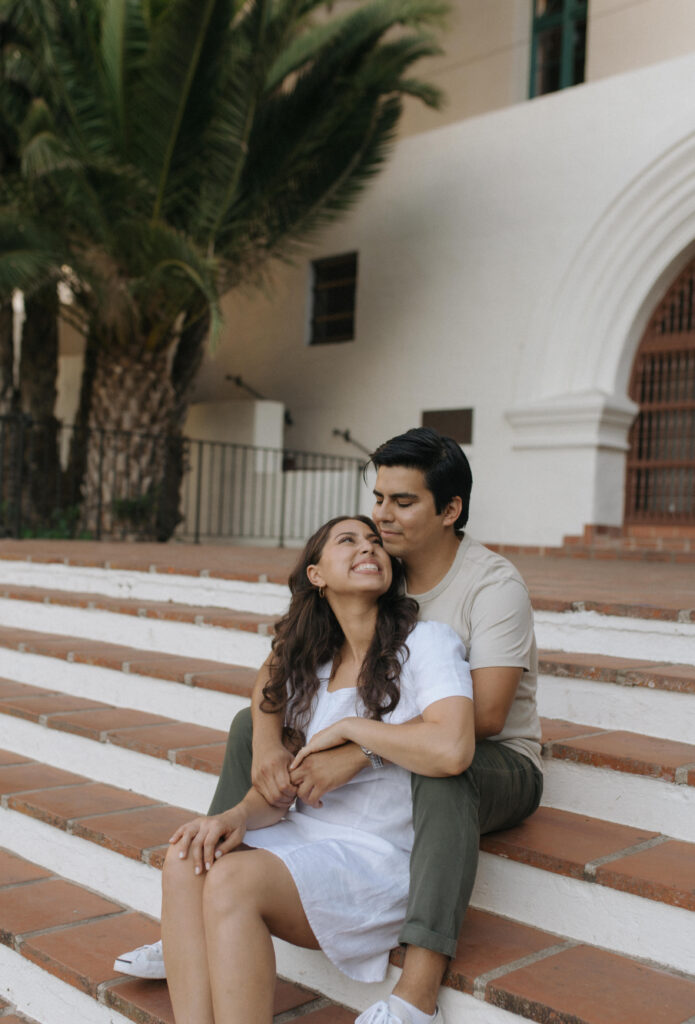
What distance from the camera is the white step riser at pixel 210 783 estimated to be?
2312 millimetres

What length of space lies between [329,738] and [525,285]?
7.92 meters

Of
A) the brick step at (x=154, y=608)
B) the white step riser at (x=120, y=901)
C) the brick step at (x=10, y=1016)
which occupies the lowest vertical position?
the brick step at (x=10, y=1016)

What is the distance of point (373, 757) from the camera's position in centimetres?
211

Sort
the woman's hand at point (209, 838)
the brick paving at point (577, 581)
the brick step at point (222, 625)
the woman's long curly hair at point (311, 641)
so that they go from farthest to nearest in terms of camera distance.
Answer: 1. the brick paving at point (577, 581)
2. the brick step at point (222, 625)
3. the woman's long curly hair at point (311, 641)
4. the woman's hand at point (209, 838)

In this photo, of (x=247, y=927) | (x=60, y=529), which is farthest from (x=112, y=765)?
(x=60, y=529)

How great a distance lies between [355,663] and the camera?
2.33 m

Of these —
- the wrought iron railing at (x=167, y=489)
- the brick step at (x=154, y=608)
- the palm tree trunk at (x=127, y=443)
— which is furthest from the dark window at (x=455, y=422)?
the brick step at (x=154, y=608)

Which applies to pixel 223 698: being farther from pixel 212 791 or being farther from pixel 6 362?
pixel 6 362

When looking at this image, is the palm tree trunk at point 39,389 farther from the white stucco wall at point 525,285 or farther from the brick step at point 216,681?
the brick step at point 216,681

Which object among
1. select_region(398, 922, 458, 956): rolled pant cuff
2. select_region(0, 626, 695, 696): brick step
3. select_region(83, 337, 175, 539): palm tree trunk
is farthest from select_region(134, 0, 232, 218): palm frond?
select_region(398, 922, 458, 956): rolled pant cuff

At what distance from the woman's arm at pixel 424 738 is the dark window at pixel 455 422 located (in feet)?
25.6

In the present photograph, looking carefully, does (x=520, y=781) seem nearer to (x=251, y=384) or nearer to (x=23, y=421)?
(x=23, y=421)

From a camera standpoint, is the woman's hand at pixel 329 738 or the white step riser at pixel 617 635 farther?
the white step riser at pixel 617 635

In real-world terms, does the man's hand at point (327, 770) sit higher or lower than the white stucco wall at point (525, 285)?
lower
